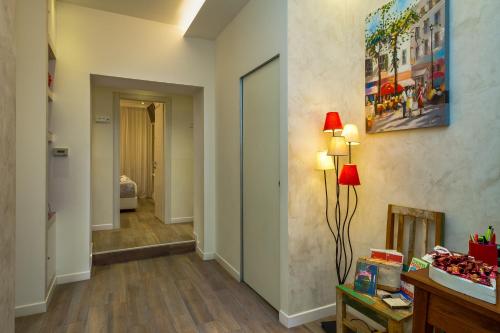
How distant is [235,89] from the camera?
9.89 feet

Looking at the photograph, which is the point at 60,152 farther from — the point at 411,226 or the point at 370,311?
the point at 411,226

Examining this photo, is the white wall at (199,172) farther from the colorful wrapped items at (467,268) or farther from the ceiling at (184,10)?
the colorful wrapped items at (467,268)

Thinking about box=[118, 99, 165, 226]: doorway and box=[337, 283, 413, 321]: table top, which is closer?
box=[337, 283, 413, 321]: table top

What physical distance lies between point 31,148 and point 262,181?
1.94 metres

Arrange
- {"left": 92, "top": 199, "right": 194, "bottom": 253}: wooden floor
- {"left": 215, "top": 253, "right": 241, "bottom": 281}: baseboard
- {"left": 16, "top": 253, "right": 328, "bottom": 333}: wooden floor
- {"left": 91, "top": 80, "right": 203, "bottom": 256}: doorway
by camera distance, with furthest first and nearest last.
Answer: {"left": 91, "top": 80, "right": 203, "bottom": 256}: doorway < {"left": 92, "top": 199, "right": 194, "bottom": 253}: wooden floor < {"left": 215, "top": 253, "right": 241, "bottom": 281}: baseboard < {"left": 16, "top": 253, "right": 328, "bottom": 333}: wooden floor

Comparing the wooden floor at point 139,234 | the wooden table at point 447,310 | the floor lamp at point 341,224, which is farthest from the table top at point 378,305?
the wooden floor at point 139,234

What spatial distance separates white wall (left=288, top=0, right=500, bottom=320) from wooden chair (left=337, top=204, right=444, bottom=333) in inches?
2.8

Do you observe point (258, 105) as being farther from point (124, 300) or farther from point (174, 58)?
point (124, 300)

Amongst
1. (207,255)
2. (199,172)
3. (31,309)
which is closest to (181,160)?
(199,172)

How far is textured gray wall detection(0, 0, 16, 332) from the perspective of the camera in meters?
0.93

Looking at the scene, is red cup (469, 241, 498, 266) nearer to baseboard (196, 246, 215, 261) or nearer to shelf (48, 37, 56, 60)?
baseboard (196, 246, 215, 261)

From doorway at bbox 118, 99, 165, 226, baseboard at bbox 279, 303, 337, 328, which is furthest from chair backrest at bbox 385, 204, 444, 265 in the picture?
doorway at bbox 118, 99, 165, 226

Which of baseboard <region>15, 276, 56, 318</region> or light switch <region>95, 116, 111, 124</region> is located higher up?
light switch <region>95, 116, 111, 124</region>

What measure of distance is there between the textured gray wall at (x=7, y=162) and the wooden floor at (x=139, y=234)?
9.10 feet
